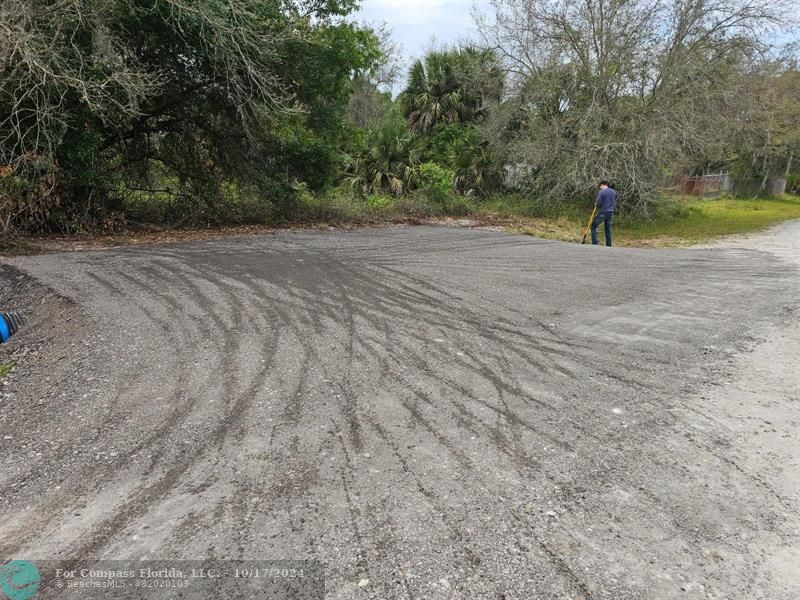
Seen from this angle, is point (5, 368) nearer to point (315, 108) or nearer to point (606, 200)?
point (315, 108)

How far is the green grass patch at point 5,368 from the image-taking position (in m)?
4.19

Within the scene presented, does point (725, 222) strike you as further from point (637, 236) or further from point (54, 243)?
point (54, 243)

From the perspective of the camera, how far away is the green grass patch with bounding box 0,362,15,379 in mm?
4191

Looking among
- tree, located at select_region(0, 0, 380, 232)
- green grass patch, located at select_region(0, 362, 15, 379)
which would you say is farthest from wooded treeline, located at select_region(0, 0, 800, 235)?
green grass patch, located at select_region(0, 362, 15, 379)

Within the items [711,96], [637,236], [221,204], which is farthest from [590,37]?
[221,204]

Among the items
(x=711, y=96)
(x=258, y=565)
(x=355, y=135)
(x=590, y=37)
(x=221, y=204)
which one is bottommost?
(x=258, y=565)

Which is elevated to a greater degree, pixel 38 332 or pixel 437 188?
pixel 437 188

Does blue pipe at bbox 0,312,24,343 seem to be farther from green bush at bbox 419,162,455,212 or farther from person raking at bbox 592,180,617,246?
green bush at bbox 419,162,455,212

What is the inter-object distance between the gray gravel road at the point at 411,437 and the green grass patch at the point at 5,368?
182mm

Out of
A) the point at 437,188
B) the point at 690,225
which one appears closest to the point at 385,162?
the point at 437,188

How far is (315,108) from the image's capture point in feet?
Result: 41.5

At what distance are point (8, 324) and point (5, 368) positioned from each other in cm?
92

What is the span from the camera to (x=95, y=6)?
8203 mm

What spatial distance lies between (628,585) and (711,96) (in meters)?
18.4
